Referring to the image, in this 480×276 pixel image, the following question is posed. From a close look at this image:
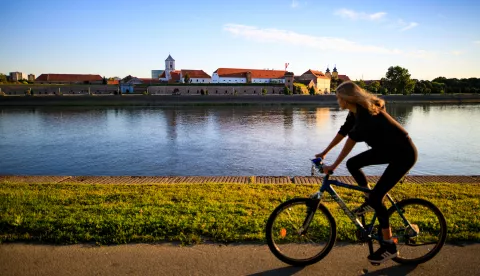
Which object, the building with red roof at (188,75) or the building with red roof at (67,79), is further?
the building with red roof at (188,75)

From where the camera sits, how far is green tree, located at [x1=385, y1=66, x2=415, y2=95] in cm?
9762

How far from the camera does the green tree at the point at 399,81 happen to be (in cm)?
9762

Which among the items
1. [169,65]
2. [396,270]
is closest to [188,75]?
[169,65]

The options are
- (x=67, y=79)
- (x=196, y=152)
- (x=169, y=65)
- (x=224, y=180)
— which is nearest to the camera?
(x=224, y=180)

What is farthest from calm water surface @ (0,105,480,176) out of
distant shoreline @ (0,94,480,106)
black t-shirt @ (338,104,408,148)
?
distant shoreline @ (0,94,480,106)

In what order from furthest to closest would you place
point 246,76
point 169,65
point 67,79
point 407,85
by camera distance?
1. point 169,65
2. point 246,76
3. point 67,79
4. point 407,85

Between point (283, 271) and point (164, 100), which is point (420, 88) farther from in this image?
point (283, 271)

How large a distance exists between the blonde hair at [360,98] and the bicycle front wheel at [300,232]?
122 centimetres

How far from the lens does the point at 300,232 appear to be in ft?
14.0

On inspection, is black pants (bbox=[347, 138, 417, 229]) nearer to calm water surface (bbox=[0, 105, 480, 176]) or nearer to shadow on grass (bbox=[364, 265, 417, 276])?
shadow on grass (bbox=[364, 265, 417, 276])

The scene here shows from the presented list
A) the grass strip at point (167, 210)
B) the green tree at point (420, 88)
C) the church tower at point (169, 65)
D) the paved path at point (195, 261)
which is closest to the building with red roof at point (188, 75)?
the church tower at point (169, 65)

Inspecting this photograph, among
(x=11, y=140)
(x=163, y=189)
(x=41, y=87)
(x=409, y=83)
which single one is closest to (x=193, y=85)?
(x=41, y=87)

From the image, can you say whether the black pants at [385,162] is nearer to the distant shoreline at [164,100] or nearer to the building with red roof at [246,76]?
the distant shoreline at [164,100]

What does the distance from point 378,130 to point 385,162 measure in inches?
15.9
